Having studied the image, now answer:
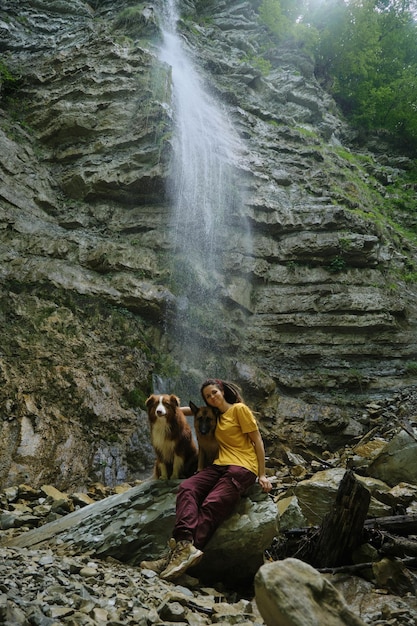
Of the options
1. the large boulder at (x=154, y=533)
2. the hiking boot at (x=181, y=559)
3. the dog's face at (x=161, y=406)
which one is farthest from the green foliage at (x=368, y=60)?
the hiking boot at (x=181, y=559)

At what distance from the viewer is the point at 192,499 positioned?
340 centimetres

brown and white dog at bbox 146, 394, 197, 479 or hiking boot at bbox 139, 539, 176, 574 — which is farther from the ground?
brown and white dog at bbox 146, 394, 197, 479

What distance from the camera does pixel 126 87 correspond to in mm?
12820

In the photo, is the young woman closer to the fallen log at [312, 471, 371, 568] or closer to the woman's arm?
the woman's arm

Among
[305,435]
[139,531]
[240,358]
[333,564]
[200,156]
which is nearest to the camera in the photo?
[333,564]

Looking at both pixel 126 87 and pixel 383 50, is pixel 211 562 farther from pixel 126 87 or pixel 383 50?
pixel 383 50

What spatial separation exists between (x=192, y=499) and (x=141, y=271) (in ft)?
24.8

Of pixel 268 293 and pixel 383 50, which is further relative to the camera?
pixel 383 50

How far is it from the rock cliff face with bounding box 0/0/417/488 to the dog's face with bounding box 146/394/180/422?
11.6 feet

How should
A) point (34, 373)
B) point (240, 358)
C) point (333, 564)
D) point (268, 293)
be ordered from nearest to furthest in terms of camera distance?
1. point (333, 564)
2. point (34, 373)
3. point (240, 358)
4. point (268, 293)

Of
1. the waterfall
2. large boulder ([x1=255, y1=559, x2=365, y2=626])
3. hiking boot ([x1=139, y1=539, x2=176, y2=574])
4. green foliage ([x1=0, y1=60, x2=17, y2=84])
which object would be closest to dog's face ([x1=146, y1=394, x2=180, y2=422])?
hiking boot ([x1=139, y1=539, x2=176, y2=574])

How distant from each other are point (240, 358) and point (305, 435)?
244 centimetres

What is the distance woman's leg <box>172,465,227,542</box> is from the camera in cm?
316

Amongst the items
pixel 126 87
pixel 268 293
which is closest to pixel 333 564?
pixel 268 293
